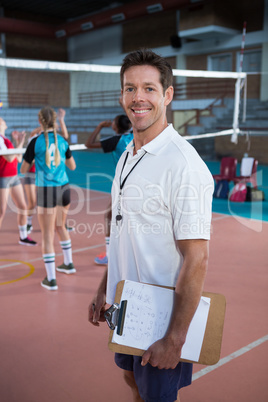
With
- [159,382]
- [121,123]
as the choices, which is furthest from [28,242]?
[159,382]

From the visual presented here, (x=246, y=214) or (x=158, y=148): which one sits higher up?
(x=158, y=148)

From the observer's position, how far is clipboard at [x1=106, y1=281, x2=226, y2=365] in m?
1.62

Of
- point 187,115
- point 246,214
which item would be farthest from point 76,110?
point 246,214

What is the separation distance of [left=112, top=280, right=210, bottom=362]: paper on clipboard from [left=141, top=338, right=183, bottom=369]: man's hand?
0.03 m

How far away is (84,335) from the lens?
354 centimetres

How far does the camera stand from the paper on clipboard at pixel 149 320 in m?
1.62

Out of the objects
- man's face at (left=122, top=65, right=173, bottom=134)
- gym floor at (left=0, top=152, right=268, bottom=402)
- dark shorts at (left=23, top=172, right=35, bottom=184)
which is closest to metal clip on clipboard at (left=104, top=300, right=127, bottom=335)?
man's face at (left=122, top=65, right=173, bottom=134)

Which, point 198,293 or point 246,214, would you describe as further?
point 246,214

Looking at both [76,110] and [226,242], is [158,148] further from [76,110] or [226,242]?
[76,110]

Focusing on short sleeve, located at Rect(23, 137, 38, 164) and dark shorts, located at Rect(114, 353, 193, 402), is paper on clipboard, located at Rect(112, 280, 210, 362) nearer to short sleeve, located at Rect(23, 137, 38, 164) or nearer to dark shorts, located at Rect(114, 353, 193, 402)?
dark shorts, located at Rect(114, 353, 193, 402)

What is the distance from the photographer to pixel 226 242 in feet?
20.2

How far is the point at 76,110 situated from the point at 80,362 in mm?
24333

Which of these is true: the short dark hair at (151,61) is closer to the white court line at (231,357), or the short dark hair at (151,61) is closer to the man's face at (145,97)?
the man's face at (145,97)

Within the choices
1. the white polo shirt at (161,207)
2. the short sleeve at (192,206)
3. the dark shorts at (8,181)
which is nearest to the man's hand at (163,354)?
the white polo shirt at (161,207)
